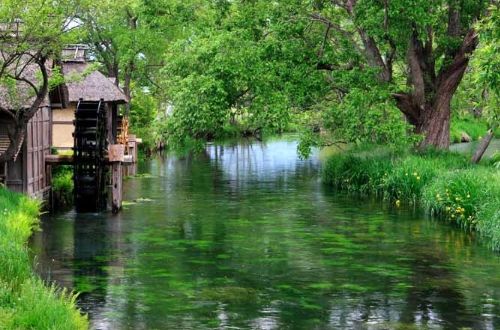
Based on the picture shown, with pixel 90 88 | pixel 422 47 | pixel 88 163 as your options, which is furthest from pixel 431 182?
pixel 90 88

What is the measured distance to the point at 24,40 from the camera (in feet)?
69.6

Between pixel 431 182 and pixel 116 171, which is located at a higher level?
pixel 116 171

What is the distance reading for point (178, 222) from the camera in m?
26.6

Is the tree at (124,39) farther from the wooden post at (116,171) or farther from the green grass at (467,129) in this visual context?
the green grass at (467,129)

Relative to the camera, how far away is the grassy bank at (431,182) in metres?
23.6

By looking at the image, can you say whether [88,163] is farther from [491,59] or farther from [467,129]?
[467,129]

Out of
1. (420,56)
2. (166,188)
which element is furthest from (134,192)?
(420,56)

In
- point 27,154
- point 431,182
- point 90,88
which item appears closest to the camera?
point 27,154

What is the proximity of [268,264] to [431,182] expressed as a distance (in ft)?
33.6

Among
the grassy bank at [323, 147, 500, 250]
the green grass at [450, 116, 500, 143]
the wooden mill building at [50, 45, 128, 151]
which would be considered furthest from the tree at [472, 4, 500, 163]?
the green grass at [450, 116, 500, 143]

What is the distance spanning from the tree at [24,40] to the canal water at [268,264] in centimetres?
354

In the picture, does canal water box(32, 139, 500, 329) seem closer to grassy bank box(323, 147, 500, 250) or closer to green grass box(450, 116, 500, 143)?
grassy bank box(323, 147, 500, 250)

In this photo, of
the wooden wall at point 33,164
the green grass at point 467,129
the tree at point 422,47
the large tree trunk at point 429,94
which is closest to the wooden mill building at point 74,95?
the wooden wall at point 33,164

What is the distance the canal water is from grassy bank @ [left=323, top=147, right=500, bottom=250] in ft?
2.10
